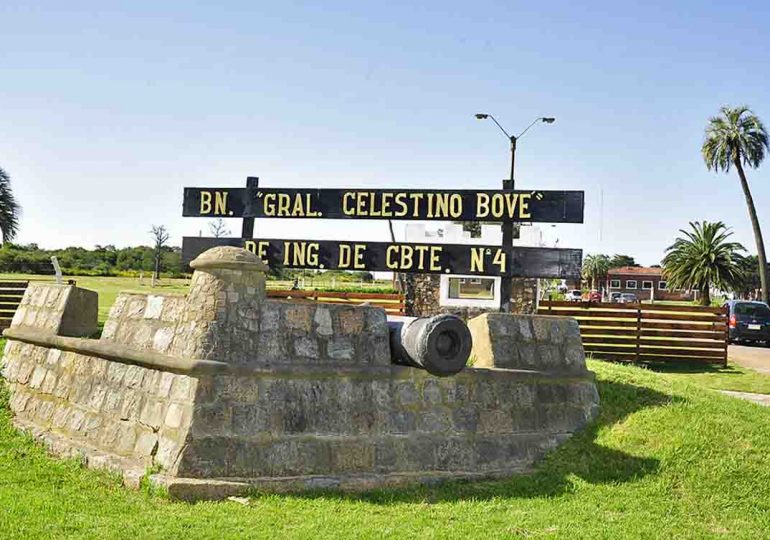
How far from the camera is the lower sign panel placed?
32.8 ft

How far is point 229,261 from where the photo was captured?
7082 millimetres

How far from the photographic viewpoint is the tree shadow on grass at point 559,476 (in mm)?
6887

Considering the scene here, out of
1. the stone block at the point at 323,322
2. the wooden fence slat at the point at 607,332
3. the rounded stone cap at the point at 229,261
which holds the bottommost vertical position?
the wooden fence slat at the point at 607,332

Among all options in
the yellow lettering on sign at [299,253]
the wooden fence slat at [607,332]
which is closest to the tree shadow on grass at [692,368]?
the wooden fence slat at [607,332]

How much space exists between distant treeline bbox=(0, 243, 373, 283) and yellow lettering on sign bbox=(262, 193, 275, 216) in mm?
32940

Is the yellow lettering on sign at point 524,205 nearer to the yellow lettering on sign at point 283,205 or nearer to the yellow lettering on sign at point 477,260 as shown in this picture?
the yellow lettering on sign at point 477,260

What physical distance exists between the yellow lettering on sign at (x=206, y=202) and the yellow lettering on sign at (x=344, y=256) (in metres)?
2.06

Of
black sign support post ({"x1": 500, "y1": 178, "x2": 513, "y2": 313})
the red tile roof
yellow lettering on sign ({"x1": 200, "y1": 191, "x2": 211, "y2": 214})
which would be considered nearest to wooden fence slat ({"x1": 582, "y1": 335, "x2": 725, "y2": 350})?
black sign support post ({"x1": 500, "y1": 178, "x2": 513, "y2": 313})

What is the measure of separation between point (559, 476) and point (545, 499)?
2.13 feet

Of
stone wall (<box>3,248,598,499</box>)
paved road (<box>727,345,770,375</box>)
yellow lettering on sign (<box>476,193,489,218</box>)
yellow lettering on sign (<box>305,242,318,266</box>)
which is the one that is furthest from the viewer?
paved road (<box>727,345,770,375</box>)

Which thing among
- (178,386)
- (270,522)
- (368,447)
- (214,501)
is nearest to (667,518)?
(368,447)

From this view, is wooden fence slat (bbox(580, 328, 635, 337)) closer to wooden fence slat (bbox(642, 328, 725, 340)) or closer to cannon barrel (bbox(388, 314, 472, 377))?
wooden fence slat (bbox(642, 328, 725, 340))

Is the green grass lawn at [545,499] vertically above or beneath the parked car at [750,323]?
beneath

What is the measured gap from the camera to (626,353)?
57.6 feet
